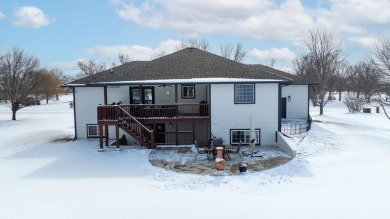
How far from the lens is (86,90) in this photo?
21.0 m

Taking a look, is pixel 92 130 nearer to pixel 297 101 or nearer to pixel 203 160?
pixel 203 160

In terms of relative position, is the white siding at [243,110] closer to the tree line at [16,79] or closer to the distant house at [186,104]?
the distant house at [186,104]

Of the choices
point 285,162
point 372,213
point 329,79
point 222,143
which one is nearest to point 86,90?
point 222,143

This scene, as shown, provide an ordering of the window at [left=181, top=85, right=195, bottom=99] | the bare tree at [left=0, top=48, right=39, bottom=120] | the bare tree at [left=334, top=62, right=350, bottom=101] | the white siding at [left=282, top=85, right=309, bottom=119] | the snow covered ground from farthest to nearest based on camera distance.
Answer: the bare tree at [left=334, top=62, right=350, bottom=101], the bare tree at [left=0, top=48, right=39, bottom=120], the white siding at [left=282, top=85, right=309, bottom=119], the window at [left=181, top=85, right=195, bottom=99], the snow covered ground

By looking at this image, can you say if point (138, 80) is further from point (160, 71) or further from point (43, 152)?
point (43, 152)

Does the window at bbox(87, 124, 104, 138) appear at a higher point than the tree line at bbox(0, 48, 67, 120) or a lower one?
lower

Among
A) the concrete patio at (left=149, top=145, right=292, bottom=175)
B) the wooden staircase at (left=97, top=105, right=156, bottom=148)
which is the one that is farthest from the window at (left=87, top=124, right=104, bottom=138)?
the concrete patio at (left=149, top=145, right=292, bottom=175)

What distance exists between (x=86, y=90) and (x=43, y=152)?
17.7 ft

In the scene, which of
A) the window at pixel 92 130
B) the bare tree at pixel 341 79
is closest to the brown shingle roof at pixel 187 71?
Answer: the window at pixel 92 130

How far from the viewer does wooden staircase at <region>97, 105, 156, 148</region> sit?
57.4ft

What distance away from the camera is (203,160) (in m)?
15.1

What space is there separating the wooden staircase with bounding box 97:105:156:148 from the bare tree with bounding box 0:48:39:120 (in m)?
23.5

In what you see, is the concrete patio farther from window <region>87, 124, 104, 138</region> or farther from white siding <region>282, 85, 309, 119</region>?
white siding <region>282, 85, 309, 119</region>

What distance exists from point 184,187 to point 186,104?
7800 millimetres
